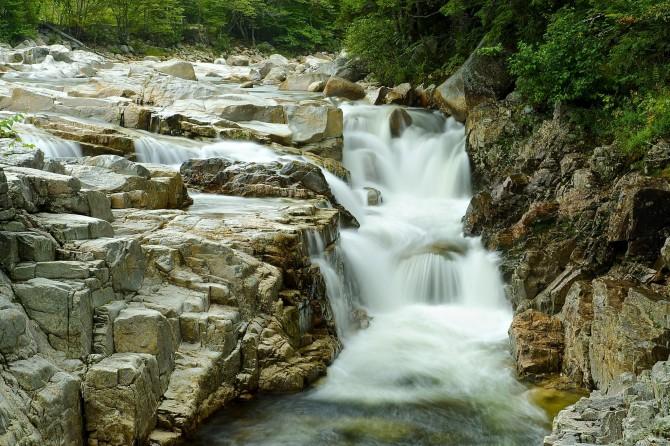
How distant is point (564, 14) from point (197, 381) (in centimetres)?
1232

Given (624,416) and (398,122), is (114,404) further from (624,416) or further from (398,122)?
(398,122)

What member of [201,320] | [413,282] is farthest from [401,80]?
[201,320]

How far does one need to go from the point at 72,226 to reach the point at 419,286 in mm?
6749

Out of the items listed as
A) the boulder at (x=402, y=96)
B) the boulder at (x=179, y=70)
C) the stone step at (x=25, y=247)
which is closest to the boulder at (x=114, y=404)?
the stone step at (x=25, y=247)

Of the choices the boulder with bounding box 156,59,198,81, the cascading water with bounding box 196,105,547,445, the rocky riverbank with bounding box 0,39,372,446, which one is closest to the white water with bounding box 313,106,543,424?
the cascading water with bounding box 196,105,547,445

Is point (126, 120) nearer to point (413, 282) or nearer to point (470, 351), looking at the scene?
point (413, 282)

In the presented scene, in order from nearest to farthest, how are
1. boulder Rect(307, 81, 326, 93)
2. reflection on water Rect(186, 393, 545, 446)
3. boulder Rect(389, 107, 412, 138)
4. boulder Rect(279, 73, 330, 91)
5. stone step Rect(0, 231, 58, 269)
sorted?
stone step Rect(0, 231, 58, 269), reflection on water Rect(186, 393, 545, 446), boulder Rect(389, 107, 412, 138), boulder Rect(307, 81, 326, 93), boulder Rect(279, 73, 330, 91)

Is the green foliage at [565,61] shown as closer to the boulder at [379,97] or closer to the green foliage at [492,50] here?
the green foliage at [492,50]

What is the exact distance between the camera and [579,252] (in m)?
10.2

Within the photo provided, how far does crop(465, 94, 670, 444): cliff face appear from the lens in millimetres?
7781

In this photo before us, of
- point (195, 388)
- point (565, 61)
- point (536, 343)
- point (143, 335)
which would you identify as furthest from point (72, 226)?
point (565, 61)

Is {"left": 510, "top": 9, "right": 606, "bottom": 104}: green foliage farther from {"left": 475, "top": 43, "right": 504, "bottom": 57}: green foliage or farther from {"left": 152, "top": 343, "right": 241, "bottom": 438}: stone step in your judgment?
{"left": 152, "top": 343, "right": 241, "bottom": 438}: stone step

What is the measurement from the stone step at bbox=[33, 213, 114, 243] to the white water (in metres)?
3.40

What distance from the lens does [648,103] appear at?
11.7 meters
